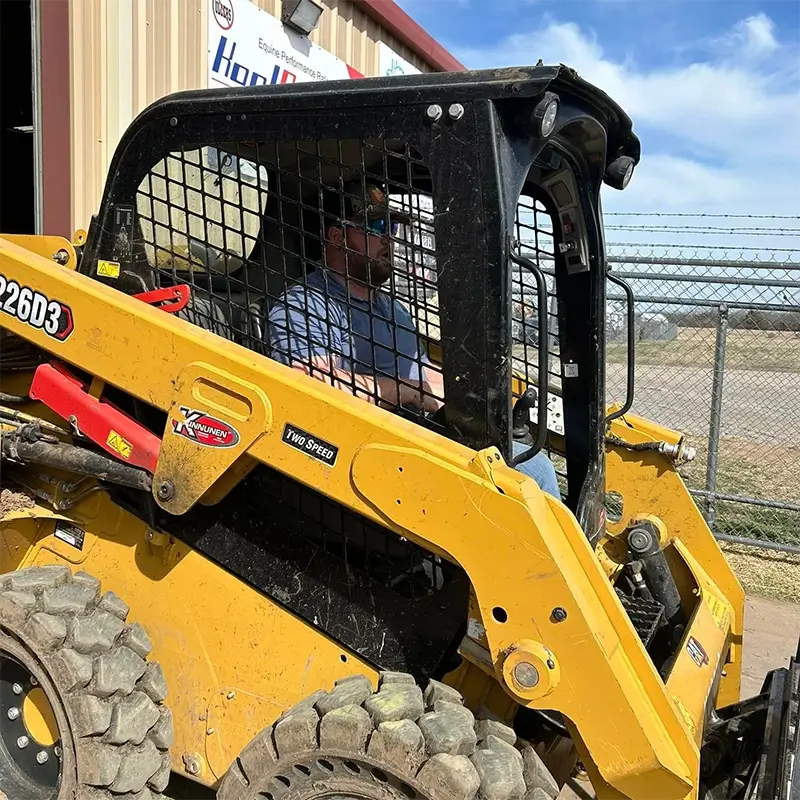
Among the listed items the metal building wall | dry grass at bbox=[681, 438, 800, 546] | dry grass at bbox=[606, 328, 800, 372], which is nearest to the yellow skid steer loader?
the metal building wall

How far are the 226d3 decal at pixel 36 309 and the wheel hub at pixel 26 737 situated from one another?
101 centimetres

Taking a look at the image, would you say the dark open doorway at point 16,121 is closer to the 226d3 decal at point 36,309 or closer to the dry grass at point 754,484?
the 226d3 decal at point 36,309

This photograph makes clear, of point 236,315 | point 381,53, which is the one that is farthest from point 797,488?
point 236,315

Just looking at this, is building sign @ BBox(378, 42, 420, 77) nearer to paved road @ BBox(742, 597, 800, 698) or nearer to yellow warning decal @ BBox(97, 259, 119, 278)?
paved road @ BBox(742, 597, 800, 698)

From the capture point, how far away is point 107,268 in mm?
2494

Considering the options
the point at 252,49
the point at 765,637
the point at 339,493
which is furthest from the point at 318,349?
the point at 252,49

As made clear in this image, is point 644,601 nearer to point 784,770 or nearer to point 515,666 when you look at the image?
point 784,770

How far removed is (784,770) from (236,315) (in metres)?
2.06

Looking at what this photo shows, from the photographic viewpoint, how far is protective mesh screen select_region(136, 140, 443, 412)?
7.16 ft

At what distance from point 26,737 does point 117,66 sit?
149 inches

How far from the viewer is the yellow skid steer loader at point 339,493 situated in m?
1.85

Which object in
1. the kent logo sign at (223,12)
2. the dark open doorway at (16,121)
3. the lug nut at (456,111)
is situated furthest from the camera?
the dark open doorway at (16,121)

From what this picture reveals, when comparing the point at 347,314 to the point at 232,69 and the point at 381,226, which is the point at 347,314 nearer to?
the point at 381,226

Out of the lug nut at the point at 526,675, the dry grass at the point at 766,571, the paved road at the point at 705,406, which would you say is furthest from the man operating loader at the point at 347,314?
the paved road at the point at 705,406
